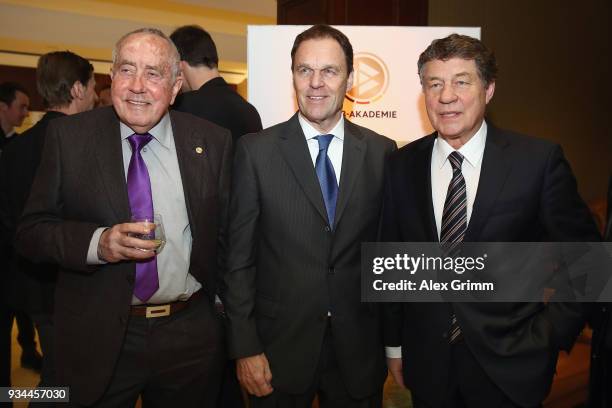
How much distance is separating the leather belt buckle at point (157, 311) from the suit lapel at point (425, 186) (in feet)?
3.20

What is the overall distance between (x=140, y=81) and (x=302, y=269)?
0.89 meters

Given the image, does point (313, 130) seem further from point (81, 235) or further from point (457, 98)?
point (81, 235)

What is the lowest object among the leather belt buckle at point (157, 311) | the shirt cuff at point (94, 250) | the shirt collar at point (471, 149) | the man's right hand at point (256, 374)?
the man's right hand at point (256, 374)

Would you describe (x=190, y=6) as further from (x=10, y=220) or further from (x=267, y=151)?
(x=267, y=151)

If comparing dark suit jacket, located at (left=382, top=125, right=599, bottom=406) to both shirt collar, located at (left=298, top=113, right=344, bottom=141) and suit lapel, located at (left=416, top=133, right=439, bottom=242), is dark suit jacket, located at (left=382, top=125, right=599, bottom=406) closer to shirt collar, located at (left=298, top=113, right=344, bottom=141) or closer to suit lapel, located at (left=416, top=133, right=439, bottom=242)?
suit lapel, located at (left=416, top=133, right=439, bottom=242)

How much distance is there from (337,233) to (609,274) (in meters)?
0.99

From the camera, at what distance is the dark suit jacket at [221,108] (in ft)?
9.34

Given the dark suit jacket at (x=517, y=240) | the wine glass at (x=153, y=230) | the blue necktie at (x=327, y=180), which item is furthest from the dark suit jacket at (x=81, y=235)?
the dark suit jacket at (x=517, y=240)

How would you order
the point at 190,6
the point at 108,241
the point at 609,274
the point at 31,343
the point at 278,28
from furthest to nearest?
1. the point at 190,6
2. the point at 31,343
3. the point at 278,28
4. the point at 609,274
5. the point at 108,241

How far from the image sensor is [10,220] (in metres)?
2.78

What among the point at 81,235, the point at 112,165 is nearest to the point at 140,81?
the point at 112,165

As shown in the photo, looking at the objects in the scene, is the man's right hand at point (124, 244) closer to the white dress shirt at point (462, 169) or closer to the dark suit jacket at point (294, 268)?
the dark suit jacket at point (294, 268)

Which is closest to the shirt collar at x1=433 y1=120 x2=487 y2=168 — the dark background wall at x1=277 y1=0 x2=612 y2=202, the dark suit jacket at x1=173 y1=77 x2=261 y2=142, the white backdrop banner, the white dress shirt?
the white dress shirt

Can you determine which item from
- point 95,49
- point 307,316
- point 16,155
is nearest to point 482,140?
point 307,316
